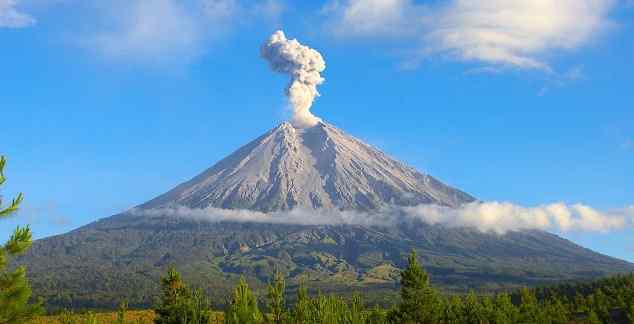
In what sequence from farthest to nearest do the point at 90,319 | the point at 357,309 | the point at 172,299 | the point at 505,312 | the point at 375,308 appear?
the point at 505,312, the point at 172,299, the point at 375,308, the point at 357,309, the point at 90,319

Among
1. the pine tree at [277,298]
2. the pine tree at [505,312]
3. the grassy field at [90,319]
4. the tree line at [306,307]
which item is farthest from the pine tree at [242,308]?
the pine tree at [505,312]

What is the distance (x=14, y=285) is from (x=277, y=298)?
10812mm

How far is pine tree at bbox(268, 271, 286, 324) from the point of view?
27.0 meters

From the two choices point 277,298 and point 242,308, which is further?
point 277,298

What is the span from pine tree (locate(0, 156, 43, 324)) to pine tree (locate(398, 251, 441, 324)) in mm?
39365

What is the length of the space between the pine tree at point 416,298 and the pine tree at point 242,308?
103 ft

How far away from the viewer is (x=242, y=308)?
81.6ft

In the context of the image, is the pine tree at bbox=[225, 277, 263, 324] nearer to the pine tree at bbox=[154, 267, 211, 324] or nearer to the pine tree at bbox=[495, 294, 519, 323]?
the pine tree at bbox=[154, 267, 211, 324]

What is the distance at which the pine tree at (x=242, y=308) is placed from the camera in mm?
24723

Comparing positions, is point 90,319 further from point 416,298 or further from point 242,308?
point 416,298

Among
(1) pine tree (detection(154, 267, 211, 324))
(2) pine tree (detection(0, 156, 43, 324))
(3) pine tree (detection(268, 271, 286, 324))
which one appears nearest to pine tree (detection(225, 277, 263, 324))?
(3) pine tree (detection(268, 271, 286, 324))

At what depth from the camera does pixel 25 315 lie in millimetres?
19844

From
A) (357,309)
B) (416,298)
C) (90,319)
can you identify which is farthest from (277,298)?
(416,298)

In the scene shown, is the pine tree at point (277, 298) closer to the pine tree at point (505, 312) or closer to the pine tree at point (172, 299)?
the pine tree at point (172, 299)
